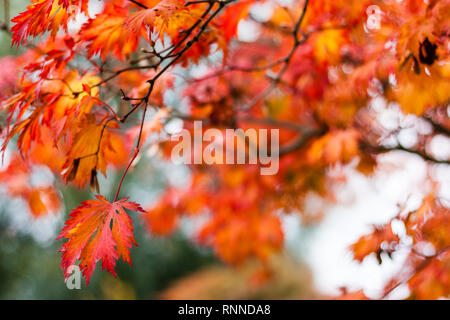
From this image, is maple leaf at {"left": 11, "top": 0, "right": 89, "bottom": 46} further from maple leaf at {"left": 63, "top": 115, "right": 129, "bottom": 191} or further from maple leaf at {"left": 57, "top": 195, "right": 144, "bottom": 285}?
maple leaf at {"left": 57, "top": 195, "right": 144, "bottom": 285}

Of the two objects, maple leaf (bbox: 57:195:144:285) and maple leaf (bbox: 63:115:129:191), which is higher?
maple leaf (bbox: 63:115:129:191)

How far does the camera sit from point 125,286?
518 centimetres

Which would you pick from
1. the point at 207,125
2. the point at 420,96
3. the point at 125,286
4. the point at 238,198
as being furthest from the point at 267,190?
the point at 125,286

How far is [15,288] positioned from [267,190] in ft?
13.6

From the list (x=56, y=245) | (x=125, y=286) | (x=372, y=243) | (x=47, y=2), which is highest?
(x=56, y=245)

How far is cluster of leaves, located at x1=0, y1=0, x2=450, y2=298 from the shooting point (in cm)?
88

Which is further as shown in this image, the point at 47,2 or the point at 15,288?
the point at 15,288

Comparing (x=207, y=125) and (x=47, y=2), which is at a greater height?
(x=207, y=125)

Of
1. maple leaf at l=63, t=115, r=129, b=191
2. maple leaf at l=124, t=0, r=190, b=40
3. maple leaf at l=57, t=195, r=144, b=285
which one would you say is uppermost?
maple leaf at l=124, t=0, r=190, b=40

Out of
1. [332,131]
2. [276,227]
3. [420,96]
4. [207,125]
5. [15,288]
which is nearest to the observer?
[420,96]

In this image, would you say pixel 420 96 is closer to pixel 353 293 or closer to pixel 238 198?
pixel 353 293

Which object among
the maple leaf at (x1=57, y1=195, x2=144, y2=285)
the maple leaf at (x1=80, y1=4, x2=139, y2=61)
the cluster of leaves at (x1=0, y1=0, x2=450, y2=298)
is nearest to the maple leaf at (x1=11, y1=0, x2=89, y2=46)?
the cluster of leaves at (x1=0, y1=0, x2=450, y2=298)

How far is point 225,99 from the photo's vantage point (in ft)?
5.60

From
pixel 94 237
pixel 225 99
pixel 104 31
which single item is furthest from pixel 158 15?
pixel 225 99
